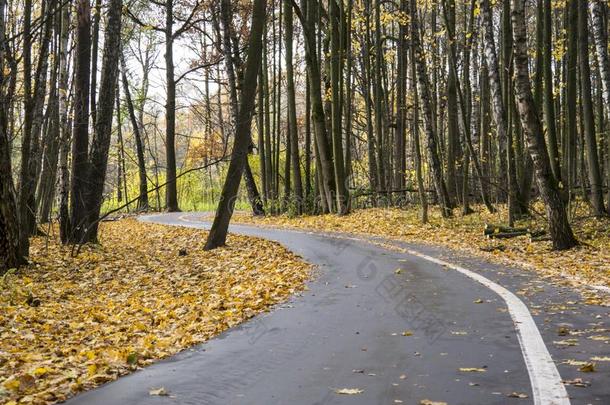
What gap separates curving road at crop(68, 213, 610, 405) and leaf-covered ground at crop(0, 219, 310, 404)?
402 mm

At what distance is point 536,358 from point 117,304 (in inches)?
246

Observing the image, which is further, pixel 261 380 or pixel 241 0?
pixel 241 0

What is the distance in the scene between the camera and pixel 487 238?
15.9 metres

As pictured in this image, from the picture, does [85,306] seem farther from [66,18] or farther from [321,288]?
[66,18]

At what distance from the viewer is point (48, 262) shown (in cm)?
1332

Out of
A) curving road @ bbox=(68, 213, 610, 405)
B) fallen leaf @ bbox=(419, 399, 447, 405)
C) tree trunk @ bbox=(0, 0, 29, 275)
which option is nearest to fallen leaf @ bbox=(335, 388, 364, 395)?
curving road @ bbox=(68, 213, 610, 405)

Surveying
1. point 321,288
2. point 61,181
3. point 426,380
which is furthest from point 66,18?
point 426,380

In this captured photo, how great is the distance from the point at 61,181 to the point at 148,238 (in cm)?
351

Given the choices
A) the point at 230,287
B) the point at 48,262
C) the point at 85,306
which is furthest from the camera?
the point at 48,262

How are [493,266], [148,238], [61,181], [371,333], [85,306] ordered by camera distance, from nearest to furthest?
[371,333], [85,306], [493,266], [61,181], [148,238]

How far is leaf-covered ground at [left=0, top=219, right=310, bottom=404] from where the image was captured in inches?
217

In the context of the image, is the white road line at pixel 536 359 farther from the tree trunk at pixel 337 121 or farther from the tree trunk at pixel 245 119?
the tree trunk at pixel 337 121

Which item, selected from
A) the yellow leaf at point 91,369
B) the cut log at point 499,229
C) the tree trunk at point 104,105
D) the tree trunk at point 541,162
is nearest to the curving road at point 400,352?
the yellow leaf at point 91,369

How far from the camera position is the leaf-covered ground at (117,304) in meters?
5.52
